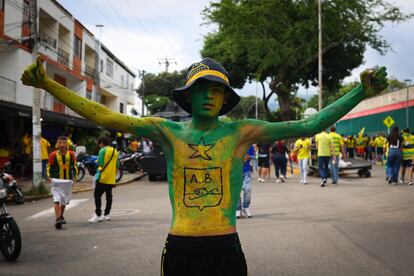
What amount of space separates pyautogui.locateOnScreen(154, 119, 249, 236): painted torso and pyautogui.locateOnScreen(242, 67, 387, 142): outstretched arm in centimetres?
10

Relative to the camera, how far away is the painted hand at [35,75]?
2350 millimetres

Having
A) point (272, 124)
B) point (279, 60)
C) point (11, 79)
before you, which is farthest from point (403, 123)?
point (272, 124)

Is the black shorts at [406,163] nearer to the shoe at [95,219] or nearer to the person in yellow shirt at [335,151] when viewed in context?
the person in yellow shirt at [335,151]

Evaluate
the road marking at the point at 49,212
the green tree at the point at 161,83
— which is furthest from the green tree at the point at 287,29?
the green tree at the point at 161,83

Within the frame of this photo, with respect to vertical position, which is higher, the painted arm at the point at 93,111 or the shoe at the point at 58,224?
the painted arm at the point at 93,111

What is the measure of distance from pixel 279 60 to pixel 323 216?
817 inches

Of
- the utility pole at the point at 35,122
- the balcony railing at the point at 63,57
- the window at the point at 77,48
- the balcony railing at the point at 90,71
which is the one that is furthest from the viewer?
the balcony railing at the point at 90,71

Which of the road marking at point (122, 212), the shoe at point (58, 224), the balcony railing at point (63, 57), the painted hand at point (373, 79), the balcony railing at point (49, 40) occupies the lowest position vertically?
the road marking at point (122, 212)

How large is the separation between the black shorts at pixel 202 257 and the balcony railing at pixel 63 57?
2460 cm

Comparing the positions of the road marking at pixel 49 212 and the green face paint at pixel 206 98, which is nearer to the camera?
the green face paint at pixel 206 98

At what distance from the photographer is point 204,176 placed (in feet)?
7.74

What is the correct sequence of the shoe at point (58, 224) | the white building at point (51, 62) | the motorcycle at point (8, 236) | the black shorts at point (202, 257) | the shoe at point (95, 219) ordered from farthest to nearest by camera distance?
1. the white building at point (51, 62)
2. the shoe at point (95, 219)
3. the shoe at point (58, 224)
4. the motorcycle at point (8, 236)
5. the black shorts at point (202, 257)

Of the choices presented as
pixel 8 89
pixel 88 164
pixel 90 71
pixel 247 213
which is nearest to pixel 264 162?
pixel 88 164

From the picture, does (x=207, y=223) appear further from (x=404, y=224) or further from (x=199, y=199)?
(x=404, y=224)
